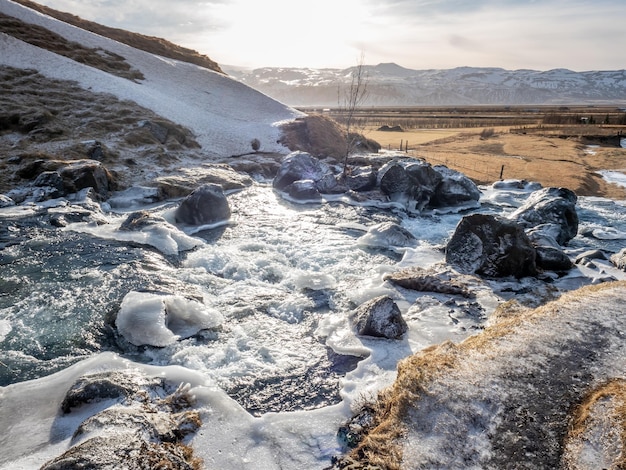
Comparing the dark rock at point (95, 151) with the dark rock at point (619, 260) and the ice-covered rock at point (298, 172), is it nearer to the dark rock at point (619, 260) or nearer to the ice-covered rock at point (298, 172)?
the ice-covered rock at point (298, 172)

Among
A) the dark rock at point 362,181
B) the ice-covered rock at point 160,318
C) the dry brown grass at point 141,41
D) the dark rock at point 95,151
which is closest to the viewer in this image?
the ice-covered rock at point 160,318

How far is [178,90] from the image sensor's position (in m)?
30.1

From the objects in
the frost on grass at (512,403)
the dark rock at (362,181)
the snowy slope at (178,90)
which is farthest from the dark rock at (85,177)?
the frost on grass at (512,403)

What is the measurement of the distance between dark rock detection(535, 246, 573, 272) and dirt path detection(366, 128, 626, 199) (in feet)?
37.5

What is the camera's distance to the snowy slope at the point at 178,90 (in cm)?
2472

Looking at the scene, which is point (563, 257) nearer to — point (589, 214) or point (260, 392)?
point (589, 214)

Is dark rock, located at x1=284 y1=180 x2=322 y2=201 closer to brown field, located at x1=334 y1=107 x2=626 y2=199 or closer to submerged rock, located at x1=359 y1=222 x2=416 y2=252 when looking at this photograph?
submerged rock, located at x1=359 y1=222 x2=416 y2=252

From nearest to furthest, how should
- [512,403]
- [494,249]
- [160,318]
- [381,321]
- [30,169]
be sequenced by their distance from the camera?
1. [512,403]
2. [381,321]
3. [160,318]
4. [494,249]
5. [30,169]

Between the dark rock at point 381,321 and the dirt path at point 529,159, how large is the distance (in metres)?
17.2

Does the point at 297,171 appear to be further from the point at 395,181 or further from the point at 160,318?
the point at 160,318

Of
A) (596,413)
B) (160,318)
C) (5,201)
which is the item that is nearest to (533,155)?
(596,413)

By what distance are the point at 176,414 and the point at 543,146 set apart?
35116mm

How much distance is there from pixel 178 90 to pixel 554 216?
26.5 m

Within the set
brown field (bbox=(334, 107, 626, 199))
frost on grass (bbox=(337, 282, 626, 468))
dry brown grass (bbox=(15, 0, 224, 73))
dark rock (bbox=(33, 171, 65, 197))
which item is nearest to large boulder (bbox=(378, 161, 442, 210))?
brown field (bbox=(334, 107, 626, 199))
